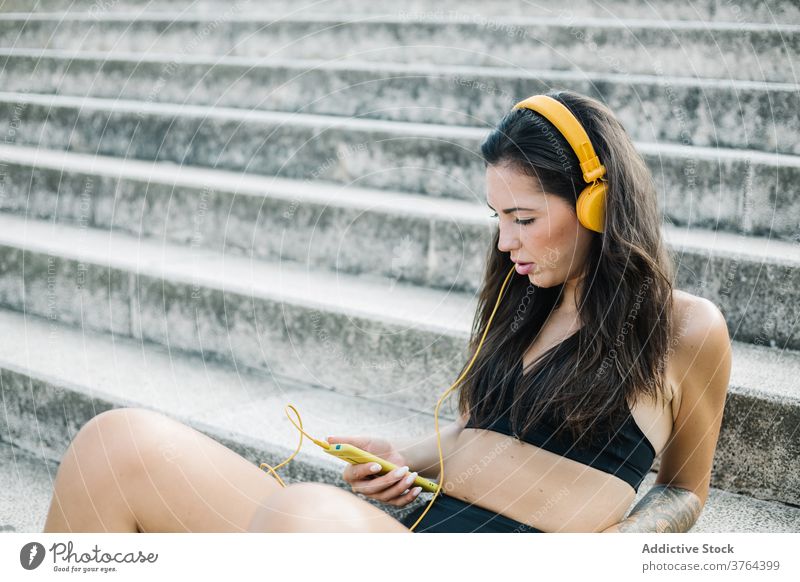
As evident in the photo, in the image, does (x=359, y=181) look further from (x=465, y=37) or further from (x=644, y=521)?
(x=644, y=521)

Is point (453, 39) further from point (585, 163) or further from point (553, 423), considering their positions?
point (553, 423)

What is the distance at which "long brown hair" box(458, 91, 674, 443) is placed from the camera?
1.45 meters

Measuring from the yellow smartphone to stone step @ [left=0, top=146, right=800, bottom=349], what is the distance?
929 mm

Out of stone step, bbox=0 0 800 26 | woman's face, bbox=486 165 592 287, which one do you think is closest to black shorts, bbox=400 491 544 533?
woman's face, bbox=486 165 592 287

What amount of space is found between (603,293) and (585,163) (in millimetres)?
242

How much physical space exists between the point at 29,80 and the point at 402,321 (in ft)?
9.39

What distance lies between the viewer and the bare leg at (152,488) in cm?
154

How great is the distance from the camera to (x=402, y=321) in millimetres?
2203

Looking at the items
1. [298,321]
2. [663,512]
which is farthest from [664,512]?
[298,321]

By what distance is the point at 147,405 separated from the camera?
2248 mm

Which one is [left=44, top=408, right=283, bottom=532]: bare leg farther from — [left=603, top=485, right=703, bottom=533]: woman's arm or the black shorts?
[left=603, top=485, right=703, bottom=533]: woman's arm

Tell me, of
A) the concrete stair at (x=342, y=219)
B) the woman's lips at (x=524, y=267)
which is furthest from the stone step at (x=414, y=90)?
the woman's lips at (x=524, y=267)

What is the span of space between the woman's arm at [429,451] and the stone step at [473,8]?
196 centimetres

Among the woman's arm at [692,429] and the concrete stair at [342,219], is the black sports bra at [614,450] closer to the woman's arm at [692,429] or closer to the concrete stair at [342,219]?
the woman's arm at [692,429]
